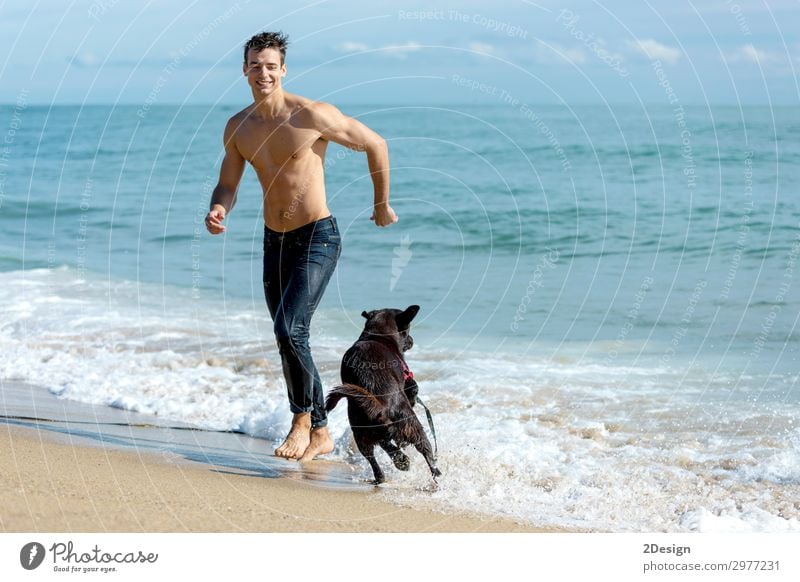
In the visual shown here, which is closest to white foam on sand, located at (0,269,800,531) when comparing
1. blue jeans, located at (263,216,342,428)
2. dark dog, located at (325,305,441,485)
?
dark dog, located at (325,305,441,485)

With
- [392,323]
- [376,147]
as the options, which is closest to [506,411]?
[392,323]

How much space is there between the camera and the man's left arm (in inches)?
241

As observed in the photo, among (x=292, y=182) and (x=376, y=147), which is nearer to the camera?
(x=376, y=147)

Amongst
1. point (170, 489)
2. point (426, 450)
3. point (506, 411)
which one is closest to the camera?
point (170, 489)

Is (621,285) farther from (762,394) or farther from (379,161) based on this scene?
(379,161)

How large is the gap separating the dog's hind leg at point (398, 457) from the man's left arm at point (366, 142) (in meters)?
1.39

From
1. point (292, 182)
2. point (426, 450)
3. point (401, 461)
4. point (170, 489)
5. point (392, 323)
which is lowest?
point (170, 489)

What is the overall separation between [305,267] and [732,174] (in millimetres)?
19231

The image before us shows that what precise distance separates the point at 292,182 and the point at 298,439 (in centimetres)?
175

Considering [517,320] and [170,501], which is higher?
[517,320]

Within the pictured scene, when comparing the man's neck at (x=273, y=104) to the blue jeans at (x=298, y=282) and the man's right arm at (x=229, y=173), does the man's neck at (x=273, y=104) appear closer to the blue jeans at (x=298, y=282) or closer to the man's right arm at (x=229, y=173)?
the man's right arm at (x=229, y=173)

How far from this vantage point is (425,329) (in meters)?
11.0

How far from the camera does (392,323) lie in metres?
6.05

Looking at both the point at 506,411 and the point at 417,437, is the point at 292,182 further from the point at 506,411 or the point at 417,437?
the point at 506,411
